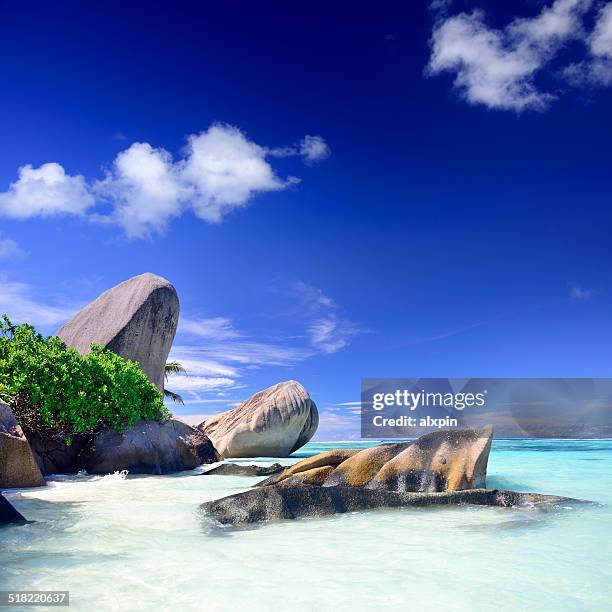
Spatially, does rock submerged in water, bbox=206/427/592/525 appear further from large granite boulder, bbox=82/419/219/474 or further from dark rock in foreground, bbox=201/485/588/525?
large granite boulder, bbox=82/419/219/474

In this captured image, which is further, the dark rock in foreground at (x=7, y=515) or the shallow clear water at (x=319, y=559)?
the dark rock in foreground at (x=7, y=515)

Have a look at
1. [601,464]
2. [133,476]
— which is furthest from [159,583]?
[601,464]

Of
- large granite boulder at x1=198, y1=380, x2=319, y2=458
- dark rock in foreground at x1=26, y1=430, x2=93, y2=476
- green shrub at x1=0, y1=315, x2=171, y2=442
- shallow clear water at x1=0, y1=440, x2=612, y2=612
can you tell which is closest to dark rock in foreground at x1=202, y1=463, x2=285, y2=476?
green shrub at x1=0, y1=315, x2=171, y2=442

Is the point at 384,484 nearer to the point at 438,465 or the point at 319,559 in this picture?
the point at 438,465

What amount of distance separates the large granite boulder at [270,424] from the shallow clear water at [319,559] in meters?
12.1

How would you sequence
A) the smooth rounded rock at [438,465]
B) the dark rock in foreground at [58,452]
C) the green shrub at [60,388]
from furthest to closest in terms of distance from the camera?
1. the dark rock in foreground at [58,452]
2. the green shrub at [60,388]
3. the smooth rounded rock at [438,465]

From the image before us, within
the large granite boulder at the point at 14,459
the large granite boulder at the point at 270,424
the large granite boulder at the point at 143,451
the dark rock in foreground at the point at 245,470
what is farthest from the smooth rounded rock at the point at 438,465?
the large granite boulder at the point at 270,424

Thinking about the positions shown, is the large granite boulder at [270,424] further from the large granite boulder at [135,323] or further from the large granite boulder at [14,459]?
the large granite boulder at [14,459]

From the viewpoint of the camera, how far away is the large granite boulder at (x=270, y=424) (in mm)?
18594

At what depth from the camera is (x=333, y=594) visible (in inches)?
126

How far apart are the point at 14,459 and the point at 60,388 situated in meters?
2.37

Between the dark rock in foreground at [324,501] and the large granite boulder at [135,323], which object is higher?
the large granite boulder at [135,323]

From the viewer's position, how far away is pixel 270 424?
1866 centimetres

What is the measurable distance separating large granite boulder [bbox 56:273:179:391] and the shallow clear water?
9.19 meters
